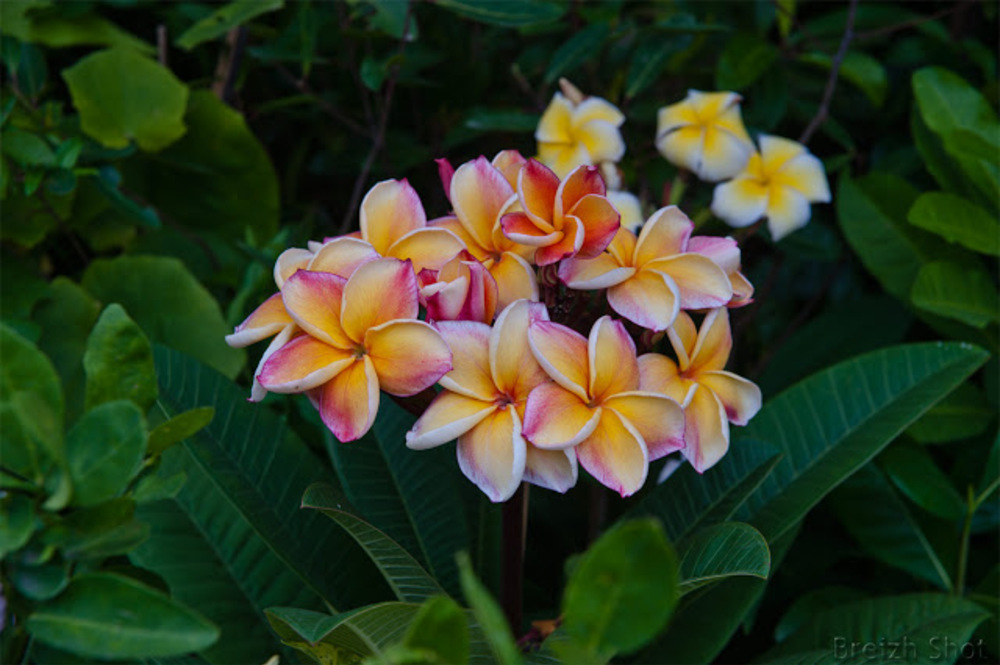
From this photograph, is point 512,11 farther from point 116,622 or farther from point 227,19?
point 116,622

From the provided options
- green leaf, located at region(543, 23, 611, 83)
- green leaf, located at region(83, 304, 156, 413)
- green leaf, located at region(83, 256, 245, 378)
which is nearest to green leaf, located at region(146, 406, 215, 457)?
green leaf, located at region(83, 304, 156, 413)

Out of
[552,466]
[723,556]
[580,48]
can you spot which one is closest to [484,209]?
[552,466]

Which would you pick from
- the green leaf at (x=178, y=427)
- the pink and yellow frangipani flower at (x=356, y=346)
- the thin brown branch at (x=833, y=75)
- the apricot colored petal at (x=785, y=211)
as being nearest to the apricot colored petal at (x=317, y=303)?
the pink and yellow frangipani flower at (x=356, y=346)

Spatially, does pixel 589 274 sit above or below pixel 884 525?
above

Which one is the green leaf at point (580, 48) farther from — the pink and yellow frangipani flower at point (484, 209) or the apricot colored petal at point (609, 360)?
the apricot colored petal at point (609, 360)

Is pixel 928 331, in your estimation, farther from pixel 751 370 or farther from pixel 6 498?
pixel 6 498

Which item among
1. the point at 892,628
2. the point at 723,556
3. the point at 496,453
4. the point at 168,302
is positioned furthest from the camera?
the point at 168,302

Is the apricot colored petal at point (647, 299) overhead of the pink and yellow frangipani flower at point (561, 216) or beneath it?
beneath

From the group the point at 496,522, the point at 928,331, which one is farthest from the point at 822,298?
the point at 496,522
